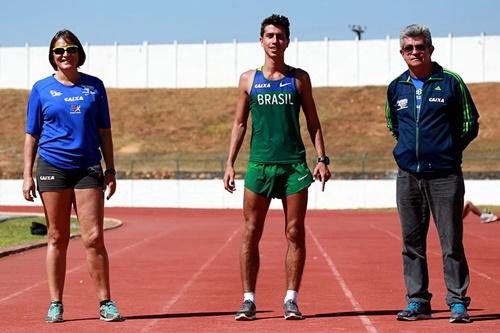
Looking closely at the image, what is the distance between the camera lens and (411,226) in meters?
10.0

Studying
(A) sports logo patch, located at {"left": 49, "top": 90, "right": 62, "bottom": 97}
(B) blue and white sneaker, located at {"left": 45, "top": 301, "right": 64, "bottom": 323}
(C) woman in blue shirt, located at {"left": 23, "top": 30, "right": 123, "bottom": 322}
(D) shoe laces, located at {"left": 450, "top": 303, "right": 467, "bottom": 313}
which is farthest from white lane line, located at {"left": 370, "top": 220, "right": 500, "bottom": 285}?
(A) sports logo patch, located at {"left": 49, "top": 90, "right": 62, "bottom": 97}

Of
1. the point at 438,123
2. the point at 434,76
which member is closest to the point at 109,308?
the point at 438,123

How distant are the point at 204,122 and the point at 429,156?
7158 cm

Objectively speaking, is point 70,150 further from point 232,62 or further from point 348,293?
point 232,62

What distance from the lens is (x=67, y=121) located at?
9836 mm

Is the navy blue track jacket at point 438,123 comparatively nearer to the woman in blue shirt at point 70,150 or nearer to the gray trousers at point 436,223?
the gray trousers at point 436,223

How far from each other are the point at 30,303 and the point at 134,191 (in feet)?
134

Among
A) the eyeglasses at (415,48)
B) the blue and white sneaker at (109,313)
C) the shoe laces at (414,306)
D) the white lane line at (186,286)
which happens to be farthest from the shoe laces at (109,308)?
the eyeglasses at (415,48)

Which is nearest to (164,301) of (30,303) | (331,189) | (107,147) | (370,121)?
(30,303)

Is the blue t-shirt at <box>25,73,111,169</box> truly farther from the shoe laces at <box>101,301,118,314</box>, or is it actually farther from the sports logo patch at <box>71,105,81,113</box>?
the shoe laces at <box>101,301,118,314</box>

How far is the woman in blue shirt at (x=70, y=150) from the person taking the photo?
388 inches

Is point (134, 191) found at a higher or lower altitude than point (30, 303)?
lower

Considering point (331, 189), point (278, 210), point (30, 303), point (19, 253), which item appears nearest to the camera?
point (30, 303)

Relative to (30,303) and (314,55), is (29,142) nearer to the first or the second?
(30,303)
